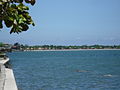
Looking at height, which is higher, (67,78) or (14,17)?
(14,17)

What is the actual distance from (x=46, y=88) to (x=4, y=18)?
1038 inches

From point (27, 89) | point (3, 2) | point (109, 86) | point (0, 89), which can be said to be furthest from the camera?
point (109, 86)

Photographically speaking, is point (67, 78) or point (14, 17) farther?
point (67, 78)

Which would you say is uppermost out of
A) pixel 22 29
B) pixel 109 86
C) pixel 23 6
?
pixel 23 6

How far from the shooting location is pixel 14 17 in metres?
3.67

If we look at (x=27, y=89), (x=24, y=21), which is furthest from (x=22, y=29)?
(x=27, y=89)

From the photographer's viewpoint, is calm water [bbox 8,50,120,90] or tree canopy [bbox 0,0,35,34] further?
calm water [bbox 8,50,120,90]

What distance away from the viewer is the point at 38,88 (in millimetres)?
29438

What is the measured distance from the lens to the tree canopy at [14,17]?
3660 millimetres

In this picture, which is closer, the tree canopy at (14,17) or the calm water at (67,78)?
the tree canopy at (14,17)

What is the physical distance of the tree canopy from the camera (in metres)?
3.66

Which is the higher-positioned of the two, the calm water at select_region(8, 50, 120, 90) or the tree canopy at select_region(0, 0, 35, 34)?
the tree canopy at select_region(0, 0, 35, 34)

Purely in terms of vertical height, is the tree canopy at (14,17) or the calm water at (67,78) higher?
the tree canopy at (14,17)

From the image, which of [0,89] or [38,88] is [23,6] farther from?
[38,88]
